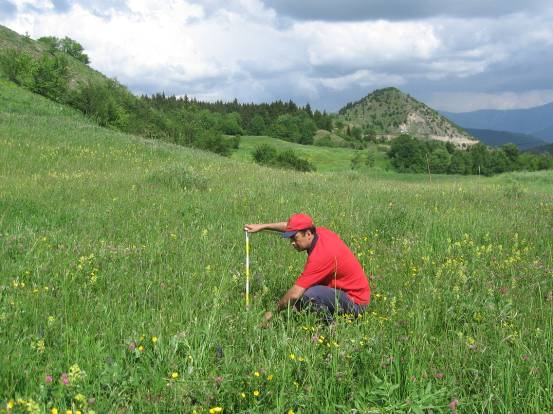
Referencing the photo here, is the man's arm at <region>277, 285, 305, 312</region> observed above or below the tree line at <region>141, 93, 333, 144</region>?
below

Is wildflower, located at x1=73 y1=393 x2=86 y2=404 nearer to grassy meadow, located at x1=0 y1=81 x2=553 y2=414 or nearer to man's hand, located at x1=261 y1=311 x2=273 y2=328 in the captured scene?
grassy meadow, located at x1=0 y1=81 x2=553 y2=414

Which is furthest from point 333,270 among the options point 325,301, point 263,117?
point 263,117

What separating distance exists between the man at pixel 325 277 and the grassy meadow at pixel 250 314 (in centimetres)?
22

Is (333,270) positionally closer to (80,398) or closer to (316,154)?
(80,398)

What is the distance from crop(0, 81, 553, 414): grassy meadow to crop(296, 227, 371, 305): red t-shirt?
0.28m

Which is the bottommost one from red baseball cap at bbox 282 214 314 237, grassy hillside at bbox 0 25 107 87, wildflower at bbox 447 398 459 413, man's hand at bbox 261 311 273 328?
wildflower at bbox 447 398 459 413

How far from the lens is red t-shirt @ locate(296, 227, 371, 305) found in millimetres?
4820

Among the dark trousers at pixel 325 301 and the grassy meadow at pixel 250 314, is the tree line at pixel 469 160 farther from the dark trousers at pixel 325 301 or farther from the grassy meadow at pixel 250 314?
the dark trousers at pixel 325 301

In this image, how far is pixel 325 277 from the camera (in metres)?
4.97

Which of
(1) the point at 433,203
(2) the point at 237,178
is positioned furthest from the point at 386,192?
(2) the point at 237,178

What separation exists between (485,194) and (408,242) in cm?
767

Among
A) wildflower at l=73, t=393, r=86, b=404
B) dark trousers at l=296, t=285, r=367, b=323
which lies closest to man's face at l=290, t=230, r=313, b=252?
dark trousers at l=296, t=285, r=367, b=323

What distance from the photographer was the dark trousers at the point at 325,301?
4.86 metres

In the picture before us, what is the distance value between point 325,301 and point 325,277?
0.25 meters
